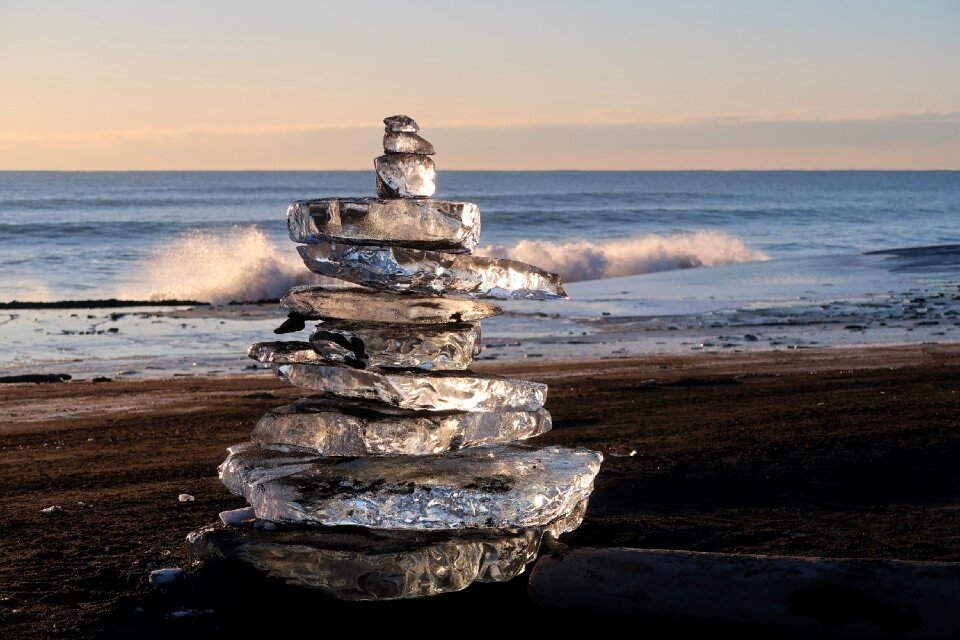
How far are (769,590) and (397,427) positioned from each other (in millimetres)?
1733

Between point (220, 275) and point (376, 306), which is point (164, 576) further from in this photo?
point (220, 275)

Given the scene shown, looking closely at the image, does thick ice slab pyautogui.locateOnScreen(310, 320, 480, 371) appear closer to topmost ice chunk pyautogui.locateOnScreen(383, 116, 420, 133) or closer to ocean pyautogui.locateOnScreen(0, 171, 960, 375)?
topmost ice chunk pyautogui.locateOnScreen(383, 116, 420, 133)

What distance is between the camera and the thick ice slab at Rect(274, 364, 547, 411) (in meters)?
5.18

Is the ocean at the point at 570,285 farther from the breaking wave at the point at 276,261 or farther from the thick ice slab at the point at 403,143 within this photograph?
the thick ice slab at the point at 403,143

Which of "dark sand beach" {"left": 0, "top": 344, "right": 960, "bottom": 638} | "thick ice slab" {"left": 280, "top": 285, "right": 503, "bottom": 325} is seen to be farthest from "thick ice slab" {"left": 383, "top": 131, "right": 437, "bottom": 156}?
"dark sand beach" {"left": 0, "top": 344, "right": 960, "bottom": 638}

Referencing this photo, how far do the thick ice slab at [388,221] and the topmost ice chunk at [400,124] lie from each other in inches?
12.7

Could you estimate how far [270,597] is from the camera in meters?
5.08

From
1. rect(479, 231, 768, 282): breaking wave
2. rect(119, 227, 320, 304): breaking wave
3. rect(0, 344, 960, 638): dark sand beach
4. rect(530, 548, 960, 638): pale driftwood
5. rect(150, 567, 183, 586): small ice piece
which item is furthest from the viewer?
rect(479, 231, 768, 282): breaking wave

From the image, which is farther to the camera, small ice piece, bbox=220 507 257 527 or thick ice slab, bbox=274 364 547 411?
small ice piece, bbox=220 507 257 527

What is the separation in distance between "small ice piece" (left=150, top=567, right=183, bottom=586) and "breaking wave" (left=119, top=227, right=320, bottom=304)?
19476mm

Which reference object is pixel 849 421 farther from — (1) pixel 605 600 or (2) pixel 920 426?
(1) pixel 605 600

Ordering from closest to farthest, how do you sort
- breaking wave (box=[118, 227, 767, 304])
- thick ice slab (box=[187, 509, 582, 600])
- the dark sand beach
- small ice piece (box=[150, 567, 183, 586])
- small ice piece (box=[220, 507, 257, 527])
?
1. thick ice slab (box=[187, 509, 582, 600])
2. the dark sand beach
3. small ice piece (box=[150, 567, 183, 586])
4. small ice piece (box=[220, 507, 257, 527])
5. breaking wave (box=[118, 227, 767, 304])

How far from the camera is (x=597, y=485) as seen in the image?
23.6 feet

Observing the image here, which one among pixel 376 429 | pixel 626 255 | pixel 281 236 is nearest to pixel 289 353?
pixel 376 429
